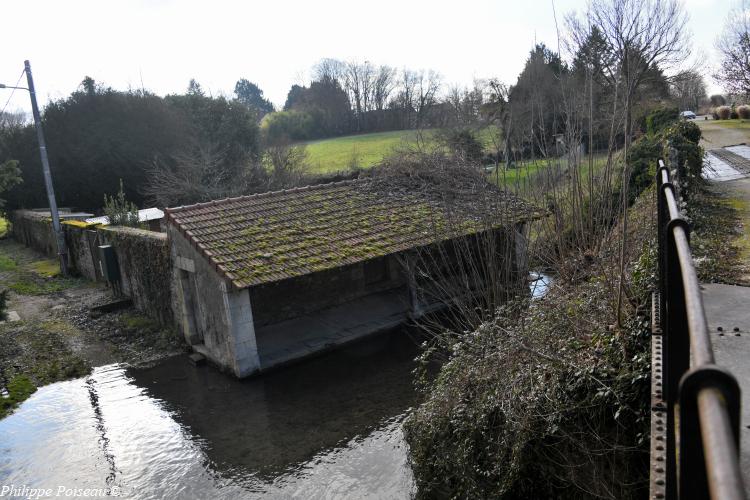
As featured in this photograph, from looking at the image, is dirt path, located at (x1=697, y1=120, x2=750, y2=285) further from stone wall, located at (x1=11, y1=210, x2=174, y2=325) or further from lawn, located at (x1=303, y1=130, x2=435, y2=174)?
lawn, located at (x1=303, y1=130, x2=435, y2=174)

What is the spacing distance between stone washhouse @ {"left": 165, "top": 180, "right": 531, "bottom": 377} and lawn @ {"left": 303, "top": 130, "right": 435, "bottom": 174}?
44.5 ft

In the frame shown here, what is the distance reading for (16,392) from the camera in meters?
12.6

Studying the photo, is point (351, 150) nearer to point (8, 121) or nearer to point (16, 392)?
point (8, 121)

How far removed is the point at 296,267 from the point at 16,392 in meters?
6.67

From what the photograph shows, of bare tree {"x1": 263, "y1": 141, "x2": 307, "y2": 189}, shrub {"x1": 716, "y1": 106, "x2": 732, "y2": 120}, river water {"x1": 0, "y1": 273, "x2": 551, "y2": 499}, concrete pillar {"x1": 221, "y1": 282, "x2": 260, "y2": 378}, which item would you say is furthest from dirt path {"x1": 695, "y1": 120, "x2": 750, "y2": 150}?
concrete pillar {"x1": 221, "y1": 282, "x2": 260, "y2": 378}

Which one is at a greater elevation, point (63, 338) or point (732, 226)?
point (732, 226)

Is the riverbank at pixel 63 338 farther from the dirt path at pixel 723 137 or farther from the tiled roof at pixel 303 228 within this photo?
the dirt path at pixel 723 137

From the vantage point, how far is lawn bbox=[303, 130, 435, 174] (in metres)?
33.5

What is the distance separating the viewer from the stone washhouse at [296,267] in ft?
42.4

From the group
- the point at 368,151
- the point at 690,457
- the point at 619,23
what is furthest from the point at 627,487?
the point at 368,151

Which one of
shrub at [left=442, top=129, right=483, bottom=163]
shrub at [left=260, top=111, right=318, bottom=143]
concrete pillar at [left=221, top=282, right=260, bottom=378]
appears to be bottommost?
concrete pillar at [left=221, top=282, right=260, bottom=378]

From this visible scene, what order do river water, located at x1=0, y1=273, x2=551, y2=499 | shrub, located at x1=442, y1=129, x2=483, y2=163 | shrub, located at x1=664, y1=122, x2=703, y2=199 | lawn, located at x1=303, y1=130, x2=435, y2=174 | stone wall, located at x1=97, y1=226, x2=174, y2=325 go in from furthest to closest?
1. lawn, located at x1=303, y1=130, x2=435, y2=174
2. shrub, located at x1=442, y1=129, x2=483, y2=163
3. stone wall, located at x1=97, y1=226, x2=174, y2=325
4. shrub, located at x1=664, y1=122, x2=703, y2=199
5. river water, located at x1=0, y1=273, x2=551, y2=499

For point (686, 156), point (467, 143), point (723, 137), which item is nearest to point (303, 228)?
point (467, 143)

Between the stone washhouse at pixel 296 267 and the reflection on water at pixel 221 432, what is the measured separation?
104 cm
